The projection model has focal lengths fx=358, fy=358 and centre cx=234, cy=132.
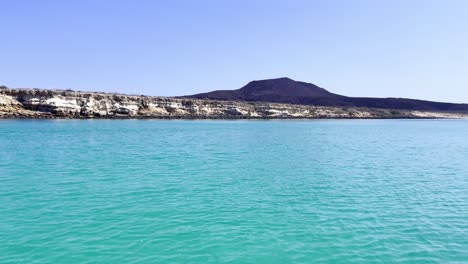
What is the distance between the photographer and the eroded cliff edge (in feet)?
307

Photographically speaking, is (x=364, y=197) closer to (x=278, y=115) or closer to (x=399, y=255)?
(x=399, y=255)

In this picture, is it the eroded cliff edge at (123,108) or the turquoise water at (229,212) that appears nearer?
the turquoise water at (229,212)

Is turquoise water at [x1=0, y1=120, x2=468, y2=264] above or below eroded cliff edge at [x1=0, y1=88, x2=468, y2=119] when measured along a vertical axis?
below

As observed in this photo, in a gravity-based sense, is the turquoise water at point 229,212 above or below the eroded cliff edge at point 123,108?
below

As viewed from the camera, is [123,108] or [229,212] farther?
[123,108]

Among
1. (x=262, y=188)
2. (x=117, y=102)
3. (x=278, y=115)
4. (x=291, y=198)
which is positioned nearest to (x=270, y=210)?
(x=291, y=198)

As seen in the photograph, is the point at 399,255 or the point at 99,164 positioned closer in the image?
the point at 399,255

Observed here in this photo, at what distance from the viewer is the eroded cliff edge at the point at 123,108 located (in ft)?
307

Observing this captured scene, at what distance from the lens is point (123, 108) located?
364ft

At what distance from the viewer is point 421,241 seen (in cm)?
1231

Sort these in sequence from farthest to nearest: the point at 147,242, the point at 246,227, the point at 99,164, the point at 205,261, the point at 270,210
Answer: the point at 99,164 → the point at 270,210 → the point at 246,227 → the point at 147,242 → the point at 205,261

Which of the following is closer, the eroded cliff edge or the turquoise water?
the turquoise water

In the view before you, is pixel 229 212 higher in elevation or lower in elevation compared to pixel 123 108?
lower

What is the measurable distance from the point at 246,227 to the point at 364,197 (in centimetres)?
769
